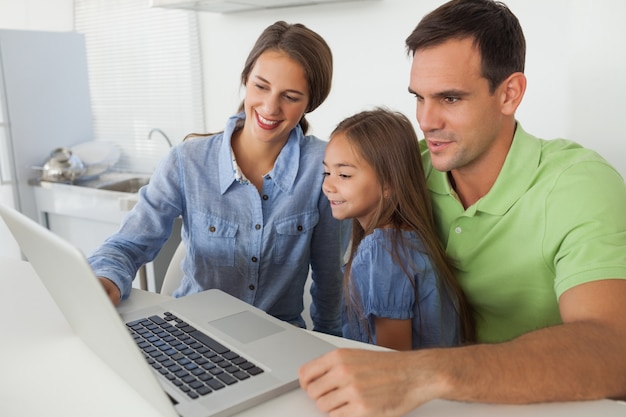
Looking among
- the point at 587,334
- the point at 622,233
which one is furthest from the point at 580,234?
the point at 587,334

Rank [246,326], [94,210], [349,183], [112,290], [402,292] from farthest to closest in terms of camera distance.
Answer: [94,210], [349,183], [402,292], [112,290], [246,326]

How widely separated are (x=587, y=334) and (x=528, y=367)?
14 centimetres

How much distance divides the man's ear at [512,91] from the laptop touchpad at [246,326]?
26.4 inches

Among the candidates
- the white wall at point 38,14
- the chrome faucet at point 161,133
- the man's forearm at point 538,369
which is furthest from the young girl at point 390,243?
the white wall at point 38,14

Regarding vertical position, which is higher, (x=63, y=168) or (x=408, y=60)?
(x=408, y=60)

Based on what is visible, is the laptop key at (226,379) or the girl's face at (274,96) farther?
the girl's face at (274,96)

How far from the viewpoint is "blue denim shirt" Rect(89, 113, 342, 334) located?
1.43 meters

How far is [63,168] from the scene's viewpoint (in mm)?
3184

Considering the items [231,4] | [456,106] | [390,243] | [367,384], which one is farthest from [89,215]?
[367,384]

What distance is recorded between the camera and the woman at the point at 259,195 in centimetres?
137

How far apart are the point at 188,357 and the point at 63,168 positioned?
2.65 metres

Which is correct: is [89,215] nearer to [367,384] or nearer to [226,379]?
[226,379]

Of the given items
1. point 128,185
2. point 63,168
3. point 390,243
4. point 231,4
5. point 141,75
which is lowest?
point 128,185

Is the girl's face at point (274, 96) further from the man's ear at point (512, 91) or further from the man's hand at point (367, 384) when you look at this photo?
the man's hand at point (367, 384)
